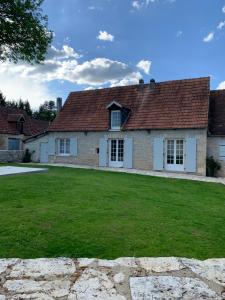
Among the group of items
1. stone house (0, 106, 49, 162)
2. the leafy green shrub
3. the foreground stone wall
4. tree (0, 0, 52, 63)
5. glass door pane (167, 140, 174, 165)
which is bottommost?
the foreground stone wall

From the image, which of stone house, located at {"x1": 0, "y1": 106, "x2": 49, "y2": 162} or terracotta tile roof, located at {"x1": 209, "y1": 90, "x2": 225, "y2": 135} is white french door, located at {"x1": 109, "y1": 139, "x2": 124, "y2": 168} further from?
stone house, located at {"x1": 0, "y1": 106, "x2": 49, "y2": 162}

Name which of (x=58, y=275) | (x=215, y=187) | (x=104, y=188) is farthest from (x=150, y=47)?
(x=58, y=275)

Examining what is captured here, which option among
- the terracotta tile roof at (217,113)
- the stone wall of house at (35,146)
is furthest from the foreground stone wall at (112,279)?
the stone wall of house at (35,146)

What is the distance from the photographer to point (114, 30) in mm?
17734

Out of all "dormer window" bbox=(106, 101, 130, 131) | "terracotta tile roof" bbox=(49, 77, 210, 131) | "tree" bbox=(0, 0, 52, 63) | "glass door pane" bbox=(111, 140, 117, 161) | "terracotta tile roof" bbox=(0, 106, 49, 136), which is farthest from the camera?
"terracotta tile roof" bbox=(0, 106, 49, 136)

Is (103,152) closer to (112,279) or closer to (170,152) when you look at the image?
(170,152)

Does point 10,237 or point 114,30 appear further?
point 114,30

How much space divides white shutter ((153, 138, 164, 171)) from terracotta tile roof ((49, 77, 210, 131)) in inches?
36.1

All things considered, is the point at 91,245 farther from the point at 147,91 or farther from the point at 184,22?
the point at 147,91

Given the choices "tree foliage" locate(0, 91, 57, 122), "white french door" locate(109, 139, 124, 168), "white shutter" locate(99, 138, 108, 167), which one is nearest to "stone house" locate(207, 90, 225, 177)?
"white french door" locate(109, 139, 124, 168)

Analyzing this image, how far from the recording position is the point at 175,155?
1867 centimetres

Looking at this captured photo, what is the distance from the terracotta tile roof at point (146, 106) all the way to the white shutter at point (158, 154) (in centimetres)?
92

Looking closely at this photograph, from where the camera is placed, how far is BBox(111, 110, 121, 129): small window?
20.7 metres

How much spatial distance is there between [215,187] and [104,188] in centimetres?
536
